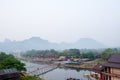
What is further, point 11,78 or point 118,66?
point 11,78

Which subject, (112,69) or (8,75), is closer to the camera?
(112,69)

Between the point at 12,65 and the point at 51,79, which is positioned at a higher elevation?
the point at 12,65

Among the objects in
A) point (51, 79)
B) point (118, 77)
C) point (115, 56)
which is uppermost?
point (115, 56)

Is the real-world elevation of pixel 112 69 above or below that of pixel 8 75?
above

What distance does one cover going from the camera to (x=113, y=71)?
79.1 ft

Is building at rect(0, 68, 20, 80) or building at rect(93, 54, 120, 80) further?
building at rect(0, 68, 20, 80)

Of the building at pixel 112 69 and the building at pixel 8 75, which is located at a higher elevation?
the building at pixel 112 69

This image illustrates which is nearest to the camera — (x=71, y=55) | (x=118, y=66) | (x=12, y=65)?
(x=118, y=66)

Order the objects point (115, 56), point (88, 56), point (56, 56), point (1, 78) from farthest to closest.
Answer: point (56, 56)
point (88, 56)
point (1, 78)
point (115, 56)

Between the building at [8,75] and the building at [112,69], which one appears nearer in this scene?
the building at [112,69]

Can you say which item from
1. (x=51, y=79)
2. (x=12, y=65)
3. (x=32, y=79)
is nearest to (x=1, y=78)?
(x=32, y=79)

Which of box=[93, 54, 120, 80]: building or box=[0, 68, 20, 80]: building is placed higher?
box=[93, 54, 120, 80]: building

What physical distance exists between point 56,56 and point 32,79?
80.7 m

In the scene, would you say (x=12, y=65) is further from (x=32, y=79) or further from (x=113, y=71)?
(x=113, y=71)
